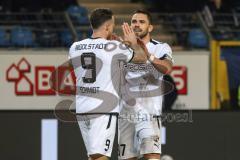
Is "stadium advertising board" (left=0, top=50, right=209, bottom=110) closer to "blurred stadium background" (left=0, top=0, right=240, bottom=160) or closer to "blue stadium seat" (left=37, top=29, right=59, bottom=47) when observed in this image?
"blurred stadium background" (left=0, top=0, right=240, bottom=160)

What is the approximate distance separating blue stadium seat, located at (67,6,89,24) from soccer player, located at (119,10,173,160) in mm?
6088

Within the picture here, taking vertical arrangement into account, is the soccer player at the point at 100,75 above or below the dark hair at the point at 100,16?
below

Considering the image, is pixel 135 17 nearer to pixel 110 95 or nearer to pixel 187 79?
pixel 110 95

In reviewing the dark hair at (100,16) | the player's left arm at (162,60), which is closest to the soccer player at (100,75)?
the dark hair at (100,16)

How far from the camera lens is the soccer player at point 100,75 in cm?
816

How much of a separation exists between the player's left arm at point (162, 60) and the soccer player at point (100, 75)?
15cm

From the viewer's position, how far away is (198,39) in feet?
46.6

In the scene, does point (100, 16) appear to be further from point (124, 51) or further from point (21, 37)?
point (21, 37)

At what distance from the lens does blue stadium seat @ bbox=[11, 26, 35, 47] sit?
13.8m

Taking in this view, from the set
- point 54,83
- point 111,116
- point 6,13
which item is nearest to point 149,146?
point 111,116

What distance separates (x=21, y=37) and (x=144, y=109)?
5445 millimetres

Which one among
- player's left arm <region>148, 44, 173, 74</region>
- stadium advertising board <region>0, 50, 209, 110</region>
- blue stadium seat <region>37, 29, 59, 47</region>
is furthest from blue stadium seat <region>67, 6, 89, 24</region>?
player's left arm <region>148, 44, 173, 74</region>

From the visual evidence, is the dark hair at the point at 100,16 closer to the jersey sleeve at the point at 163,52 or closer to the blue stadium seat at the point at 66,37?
the jersey sleeve at the point at 163,52

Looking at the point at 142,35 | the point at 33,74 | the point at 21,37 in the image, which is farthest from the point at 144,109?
the point at 21,37
